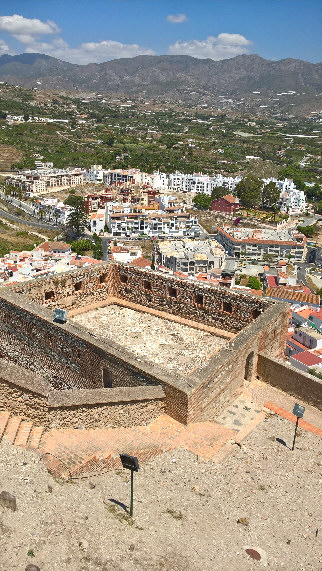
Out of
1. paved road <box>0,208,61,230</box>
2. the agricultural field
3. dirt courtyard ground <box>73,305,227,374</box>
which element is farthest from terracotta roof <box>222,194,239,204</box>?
dirt courtyard ground <box>73,305,227,374</box>

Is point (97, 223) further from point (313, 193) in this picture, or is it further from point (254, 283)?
point (313, 193)

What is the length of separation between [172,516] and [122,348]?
3.06 m

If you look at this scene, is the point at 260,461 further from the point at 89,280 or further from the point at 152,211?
the point at 152,211

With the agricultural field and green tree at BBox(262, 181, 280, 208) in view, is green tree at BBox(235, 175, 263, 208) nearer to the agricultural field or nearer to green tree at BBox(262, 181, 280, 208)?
green tree at BBox(262, 181, 280, 208)

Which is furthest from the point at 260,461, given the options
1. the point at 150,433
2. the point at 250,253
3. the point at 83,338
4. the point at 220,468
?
the point at 250,253

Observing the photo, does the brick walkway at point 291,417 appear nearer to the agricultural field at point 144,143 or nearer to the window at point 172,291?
the window at point 172,291

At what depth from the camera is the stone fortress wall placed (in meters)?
6.68

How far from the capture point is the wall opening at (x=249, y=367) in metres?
8.41

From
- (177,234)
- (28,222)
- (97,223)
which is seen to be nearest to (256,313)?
(177,234)

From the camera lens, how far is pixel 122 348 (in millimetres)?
7836

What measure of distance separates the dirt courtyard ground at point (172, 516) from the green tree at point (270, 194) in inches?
3335

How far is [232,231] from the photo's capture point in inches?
2699

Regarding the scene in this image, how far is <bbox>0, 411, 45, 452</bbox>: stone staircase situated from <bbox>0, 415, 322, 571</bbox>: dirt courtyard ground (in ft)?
0.55

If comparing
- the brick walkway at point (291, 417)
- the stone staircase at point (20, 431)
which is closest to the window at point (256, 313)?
the brick walkway at point (291, 417)
